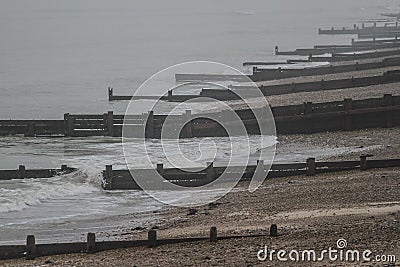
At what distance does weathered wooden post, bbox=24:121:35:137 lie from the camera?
38.4 metres

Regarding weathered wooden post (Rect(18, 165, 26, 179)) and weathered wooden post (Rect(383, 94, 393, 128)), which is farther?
weathered wooden post (Rect(383, 94, 393, 128))

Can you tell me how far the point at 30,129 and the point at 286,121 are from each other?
10649mm

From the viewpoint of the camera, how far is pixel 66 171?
29.9 m


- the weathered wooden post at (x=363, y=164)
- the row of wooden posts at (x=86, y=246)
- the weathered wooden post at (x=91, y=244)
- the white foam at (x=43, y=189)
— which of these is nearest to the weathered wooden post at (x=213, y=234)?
the row of wooden posts at (x=86, y=246)

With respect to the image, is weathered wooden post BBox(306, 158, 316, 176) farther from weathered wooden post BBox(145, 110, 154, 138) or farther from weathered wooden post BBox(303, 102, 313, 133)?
weathered wooden post BBox(145, 110, 154, 138)

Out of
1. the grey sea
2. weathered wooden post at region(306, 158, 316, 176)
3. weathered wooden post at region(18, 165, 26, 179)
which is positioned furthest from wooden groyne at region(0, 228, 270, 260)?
weathered wooden post at region(18, 165, 26, 179)

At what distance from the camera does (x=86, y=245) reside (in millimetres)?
18297

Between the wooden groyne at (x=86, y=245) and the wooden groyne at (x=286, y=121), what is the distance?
18.1 metres

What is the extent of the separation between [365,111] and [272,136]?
12.2 feet

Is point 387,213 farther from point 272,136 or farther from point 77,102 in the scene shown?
point 77,102

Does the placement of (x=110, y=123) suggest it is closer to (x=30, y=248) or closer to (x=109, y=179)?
(x=109, y=179)

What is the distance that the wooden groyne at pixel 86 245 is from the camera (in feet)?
59.7

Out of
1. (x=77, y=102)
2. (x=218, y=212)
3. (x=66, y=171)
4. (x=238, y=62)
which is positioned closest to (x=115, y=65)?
(x=238, y=62)

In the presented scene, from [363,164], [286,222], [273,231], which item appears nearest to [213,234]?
[273,231]
